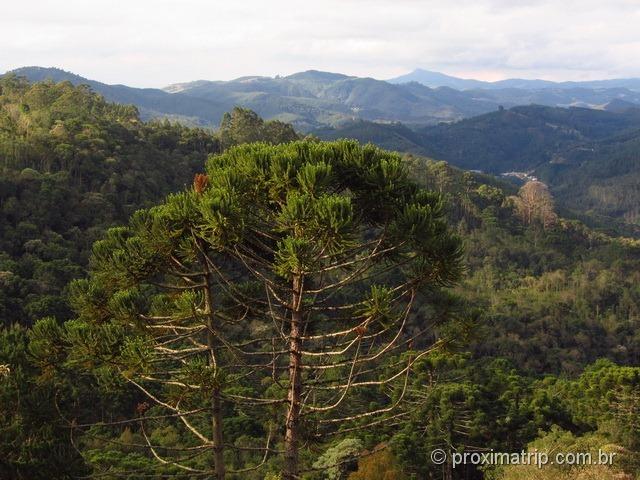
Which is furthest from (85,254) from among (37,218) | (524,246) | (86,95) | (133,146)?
(524,246)

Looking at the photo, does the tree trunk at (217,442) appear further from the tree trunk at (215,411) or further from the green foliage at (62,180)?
the green foliage at (62,180)

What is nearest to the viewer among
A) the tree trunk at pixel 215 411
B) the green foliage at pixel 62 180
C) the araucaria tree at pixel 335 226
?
the araucaria tree at pixel 335 226

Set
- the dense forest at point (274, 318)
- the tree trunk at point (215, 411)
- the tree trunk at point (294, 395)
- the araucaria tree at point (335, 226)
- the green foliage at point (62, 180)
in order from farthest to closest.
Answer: the green foliage at point (62, 180), the tree trunk at point (215, 411), the tree trunk at point (294, 395), the dense forest at point (274, 318), the araucaria tree at point (335, 226)

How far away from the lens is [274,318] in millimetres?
6570

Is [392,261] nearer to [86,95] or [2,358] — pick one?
[2,358]

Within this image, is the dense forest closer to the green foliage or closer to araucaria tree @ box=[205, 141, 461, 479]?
araucaria tree @ box=[205, 141, 461, 479]

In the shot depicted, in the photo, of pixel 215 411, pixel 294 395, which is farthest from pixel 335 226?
pixel 215 411

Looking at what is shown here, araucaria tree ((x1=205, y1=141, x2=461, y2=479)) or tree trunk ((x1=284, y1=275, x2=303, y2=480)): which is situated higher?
araucaria tree ((x1=205, y1=141, x2=461, y2=479))

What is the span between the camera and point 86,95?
2532 inches

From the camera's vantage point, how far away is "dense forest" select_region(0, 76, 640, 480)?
6629mm

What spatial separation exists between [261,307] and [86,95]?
63642 millimetres

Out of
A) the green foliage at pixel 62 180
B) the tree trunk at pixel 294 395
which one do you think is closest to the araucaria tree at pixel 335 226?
the tree trunk at pixel 294 395

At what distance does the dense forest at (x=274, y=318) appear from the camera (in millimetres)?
6629

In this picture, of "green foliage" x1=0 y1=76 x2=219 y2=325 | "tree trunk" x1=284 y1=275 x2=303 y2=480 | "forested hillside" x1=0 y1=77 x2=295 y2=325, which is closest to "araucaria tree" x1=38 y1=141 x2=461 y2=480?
"tree trunk" x1=284 y1=275 x2=303 y2=480
